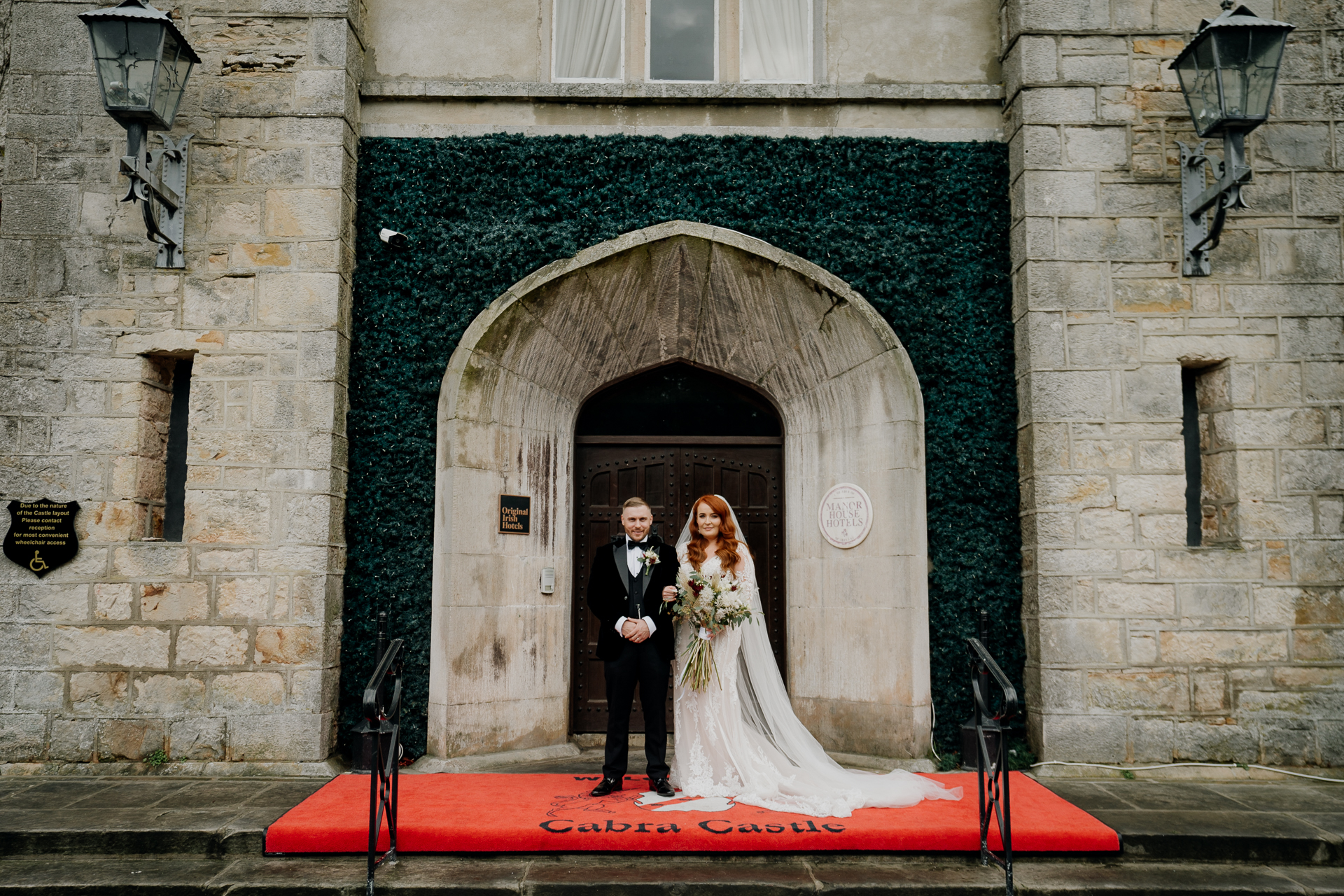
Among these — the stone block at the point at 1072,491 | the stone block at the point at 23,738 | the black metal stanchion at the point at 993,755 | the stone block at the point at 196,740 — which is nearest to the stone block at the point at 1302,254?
the stone block at the point at 1072,491

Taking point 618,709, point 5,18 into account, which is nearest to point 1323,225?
point 618,709

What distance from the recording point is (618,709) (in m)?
5.08

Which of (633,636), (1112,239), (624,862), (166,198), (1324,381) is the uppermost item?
(166,198)

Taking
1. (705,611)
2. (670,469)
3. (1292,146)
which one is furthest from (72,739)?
(1292,146)

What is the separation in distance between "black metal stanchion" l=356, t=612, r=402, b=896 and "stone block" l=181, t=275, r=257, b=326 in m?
2.61

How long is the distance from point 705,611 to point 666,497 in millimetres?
1884

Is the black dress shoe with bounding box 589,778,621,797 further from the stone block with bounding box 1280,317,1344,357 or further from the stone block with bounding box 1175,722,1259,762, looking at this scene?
the stone block with bounding box 1280,317,1344,357

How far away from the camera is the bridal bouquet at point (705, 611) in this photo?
5.17 meters

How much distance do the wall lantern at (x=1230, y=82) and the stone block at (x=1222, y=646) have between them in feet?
8.38

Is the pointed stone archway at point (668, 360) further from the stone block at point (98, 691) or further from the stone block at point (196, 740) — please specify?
the stone block at point (98, 691)

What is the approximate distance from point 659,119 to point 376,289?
7.88 feet

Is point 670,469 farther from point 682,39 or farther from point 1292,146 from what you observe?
point 1292,146

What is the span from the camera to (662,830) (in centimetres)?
440

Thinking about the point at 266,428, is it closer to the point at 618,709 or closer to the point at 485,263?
the point at 485,263
